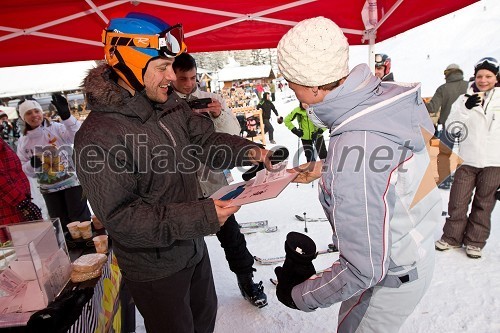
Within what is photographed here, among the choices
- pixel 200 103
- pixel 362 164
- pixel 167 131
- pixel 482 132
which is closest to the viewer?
pixel 362 164

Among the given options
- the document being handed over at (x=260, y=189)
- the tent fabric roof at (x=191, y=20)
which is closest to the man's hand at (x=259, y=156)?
the document being handed over at (x=260, y=189)

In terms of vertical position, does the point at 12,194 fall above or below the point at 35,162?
below

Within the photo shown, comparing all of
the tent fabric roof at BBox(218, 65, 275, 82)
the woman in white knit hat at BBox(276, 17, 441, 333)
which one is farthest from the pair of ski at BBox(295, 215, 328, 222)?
the tent fabric roof at BBox(218, 65, 275, 82)

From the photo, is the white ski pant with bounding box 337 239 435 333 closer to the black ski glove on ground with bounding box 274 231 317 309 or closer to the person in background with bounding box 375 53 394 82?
the black ski glove on ground with bounding box 274 231 317 309

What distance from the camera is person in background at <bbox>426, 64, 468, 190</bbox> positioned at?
5.41m

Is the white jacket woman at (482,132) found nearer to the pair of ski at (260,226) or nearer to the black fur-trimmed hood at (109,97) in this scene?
the pair of ski at (260,226)

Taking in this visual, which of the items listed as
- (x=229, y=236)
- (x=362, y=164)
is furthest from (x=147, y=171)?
(x=229, y=236)

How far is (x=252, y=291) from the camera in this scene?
315cm

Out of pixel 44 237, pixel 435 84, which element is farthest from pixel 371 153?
pixel 435 84

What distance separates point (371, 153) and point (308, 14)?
11.1ft

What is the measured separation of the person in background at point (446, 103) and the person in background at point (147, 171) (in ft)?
16.3

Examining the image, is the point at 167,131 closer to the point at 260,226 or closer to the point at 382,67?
the point at 260,226

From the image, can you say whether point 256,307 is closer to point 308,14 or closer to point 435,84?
point 308,14

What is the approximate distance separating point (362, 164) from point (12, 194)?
4.06 metres
